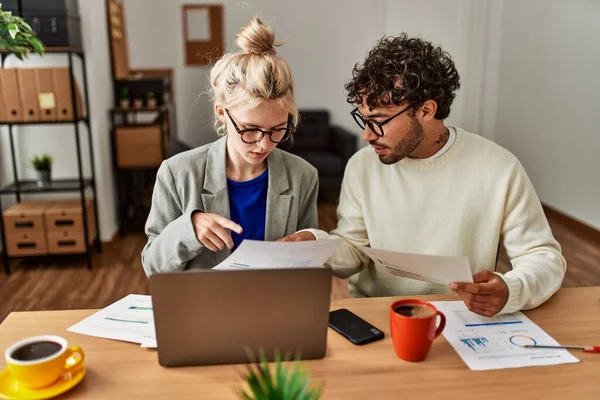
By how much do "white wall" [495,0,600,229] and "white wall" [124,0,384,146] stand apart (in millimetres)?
1490

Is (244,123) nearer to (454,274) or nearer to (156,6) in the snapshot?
(454,274)

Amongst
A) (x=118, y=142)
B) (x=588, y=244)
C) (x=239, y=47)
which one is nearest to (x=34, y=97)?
(x=118, y=142)

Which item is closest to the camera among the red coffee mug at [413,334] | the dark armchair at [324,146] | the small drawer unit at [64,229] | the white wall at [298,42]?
the red coffee mug at [413,334]

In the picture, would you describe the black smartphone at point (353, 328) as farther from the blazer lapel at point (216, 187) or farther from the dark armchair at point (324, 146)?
the dark armchair at point (324, 146)

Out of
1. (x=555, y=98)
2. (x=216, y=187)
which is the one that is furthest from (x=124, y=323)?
(x=555, y=98)

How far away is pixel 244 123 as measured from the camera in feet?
4.55

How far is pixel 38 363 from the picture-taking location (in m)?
0.92

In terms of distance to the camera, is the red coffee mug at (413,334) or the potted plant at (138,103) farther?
the potted plant at (138,103)

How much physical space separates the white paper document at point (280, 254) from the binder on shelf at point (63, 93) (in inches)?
114

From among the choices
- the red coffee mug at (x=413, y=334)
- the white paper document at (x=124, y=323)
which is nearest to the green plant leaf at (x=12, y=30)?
the white paper document at (x=124, y=323)

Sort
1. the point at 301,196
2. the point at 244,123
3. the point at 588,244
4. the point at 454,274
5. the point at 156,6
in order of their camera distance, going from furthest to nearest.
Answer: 1. the point at 156,6
2. the point at 588,244
3. the point at 301,196
4. the point at 244,123
5. the point at 454,274

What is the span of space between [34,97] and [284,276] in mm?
3179

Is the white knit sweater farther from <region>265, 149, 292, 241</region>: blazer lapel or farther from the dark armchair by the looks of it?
the dark armchair

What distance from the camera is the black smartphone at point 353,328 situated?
3.73 ft
